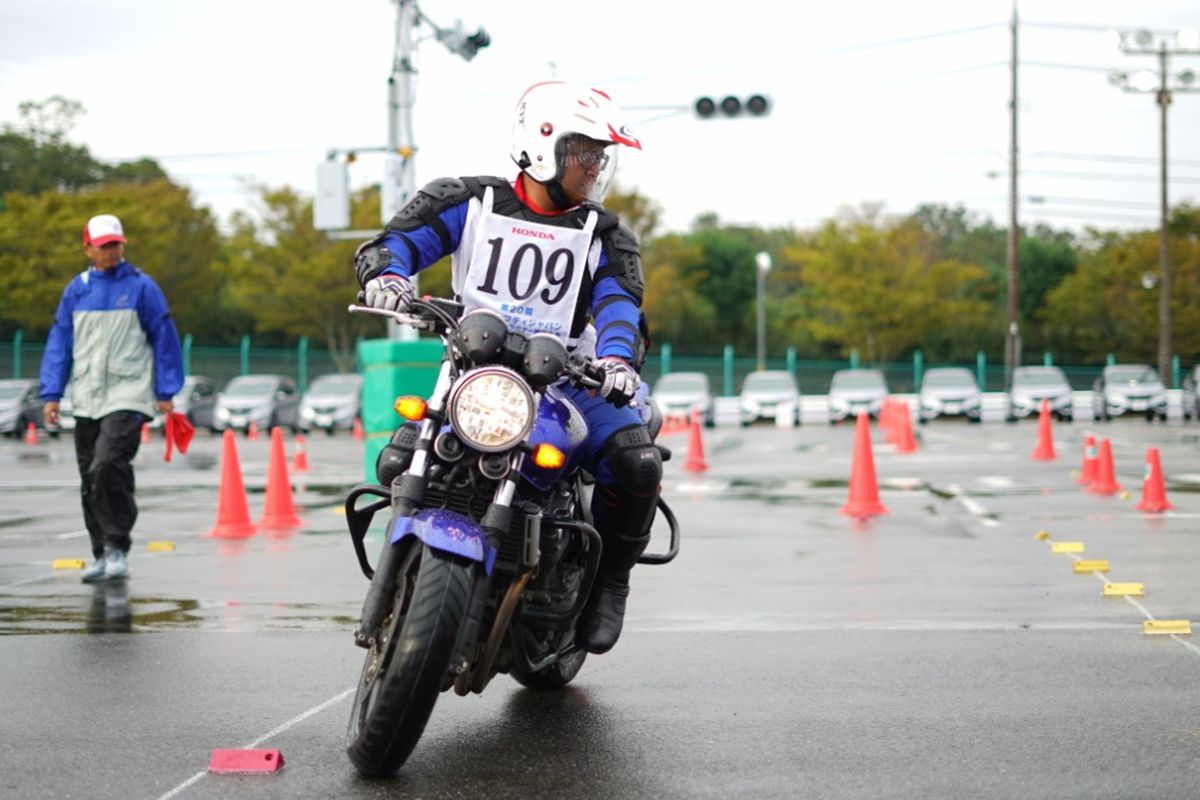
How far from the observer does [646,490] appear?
5504 mm

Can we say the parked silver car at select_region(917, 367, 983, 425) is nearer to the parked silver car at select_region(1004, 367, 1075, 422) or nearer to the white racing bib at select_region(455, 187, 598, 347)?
the parked silver car at select_region(1004, 367, 1075, 422)

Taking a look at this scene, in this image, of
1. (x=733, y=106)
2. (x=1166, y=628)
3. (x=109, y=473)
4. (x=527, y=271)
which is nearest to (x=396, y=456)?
(x=527, y=271)

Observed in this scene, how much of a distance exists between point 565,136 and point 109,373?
502cm

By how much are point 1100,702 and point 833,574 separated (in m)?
4.20

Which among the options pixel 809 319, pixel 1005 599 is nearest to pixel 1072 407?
pixel 809 319

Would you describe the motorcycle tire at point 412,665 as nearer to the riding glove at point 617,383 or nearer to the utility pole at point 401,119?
the riding glove at point 617,383

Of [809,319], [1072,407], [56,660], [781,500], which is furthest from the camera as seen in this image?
[809,319]

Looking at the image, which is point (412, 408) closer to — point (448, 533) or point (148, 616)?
point (448, 533)

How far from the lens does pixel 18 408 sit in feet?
127

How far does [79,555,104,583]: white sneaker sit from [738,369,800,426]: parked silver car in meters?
34.8

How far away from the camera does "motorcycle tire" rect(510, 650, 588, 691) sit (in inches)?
238

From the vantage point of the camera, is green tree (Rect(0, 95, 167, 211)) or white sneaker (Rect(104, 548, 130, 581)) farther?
green tree (Rect(0, 95, 167, 211))

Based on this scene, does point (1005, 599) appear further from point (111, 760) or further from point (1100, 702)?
point (111, 760)

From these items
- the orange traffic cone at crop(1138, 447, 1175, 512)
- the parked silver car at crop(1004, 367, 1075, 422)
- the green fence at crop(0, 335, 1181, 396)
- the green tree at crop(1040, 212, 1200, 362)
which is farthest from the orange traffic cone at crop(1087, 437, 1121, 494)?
the green tree at crop(1040, 212, 1200, 362)
